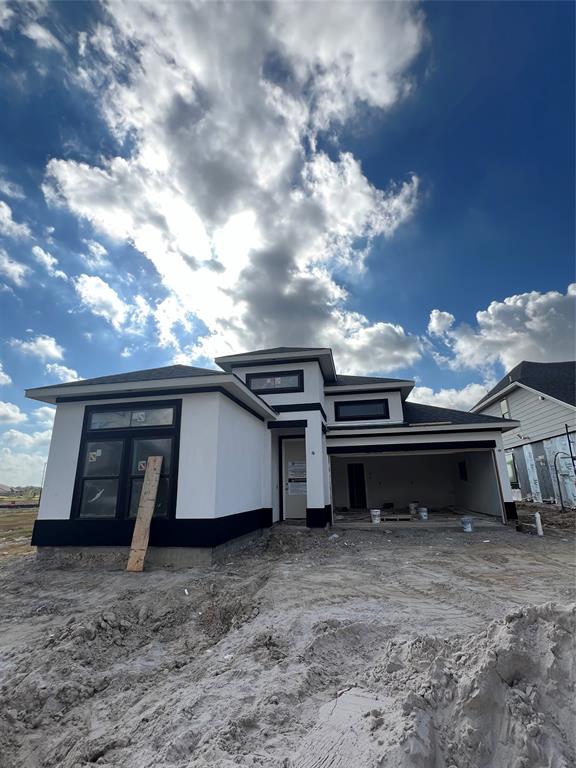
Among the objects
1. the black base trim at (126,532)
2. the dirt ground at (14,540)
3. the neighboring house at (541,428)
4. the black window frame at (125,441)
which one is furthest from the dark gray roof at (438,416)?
the dirt ground at (14,540)

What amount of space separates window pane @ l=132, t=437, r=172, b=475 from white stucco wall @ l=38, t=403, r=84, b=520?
1457 mm

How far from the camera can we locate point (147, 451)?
7254 millimetres

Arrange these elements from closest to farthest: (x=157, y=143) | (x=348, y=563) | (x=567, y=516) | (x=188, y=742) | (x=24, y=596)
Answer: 1. (x=188, y=742)
2. (x=24, y=596)
3. (x=348, y=563)
4. (x=157, y=143)
5. (x=567, y=516)

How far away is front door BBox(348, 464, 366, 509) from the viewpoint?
646 inches

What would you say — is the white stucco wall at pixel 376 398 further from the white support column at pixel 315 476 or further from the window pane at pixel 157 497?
the window pane at pixel 157 497

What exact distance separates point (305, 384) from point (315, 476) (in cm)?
304

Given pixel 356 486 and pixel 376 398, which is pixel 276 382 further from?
pixel 356 486

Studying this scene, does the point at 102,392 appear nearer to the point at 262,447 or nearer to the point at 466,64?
the point at 262,447

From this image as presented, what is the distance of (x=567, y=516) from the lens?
39.2ft

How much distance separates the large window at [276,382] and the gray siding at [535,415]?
11.0 meters

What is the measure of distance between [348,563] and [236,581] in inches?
94.3

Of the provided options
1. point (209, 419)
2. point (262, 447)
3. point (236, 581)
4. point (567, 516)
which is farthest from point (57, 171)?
point (567, 516)

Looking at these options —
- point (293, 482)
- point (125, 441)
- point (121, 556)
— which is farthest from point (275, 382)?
point (121, 556)

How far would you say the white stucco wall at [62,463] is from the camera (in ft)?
24.1
